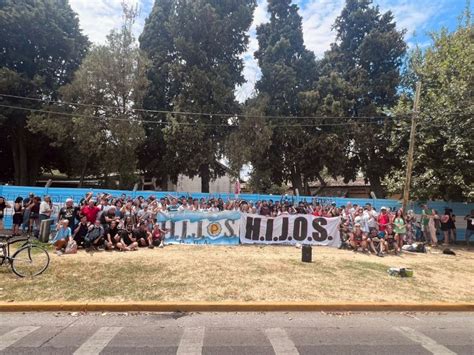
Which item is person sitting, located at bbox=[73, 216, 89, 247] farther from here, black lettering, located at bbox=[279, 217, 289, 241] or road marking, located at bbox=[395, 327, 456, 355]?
road marking, located at bbox=[395, 327, 456, 355]

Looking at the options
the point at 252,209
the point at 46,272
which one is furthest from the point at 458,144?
the point at 46,272

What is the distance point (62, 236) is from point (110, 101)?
13.4m

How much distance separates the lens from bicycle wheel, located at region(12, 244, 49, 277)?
826 cm

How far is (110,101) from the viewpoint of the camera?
74.1 ft

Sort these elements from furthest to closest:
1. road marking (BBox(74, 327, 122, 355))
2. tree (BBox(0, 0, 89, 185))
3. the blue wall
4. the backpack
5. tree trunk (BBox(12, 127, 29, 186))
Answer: tree trunk (BBox(12, 127, 29, 186)) → tree (BBox(0, 0, 89, 185)) → the blue wall → the backpack → road marking (BBox(74, 327, 122, 355))

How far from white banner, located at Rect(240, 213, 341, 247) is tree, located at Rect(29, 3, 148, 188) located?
11.3m

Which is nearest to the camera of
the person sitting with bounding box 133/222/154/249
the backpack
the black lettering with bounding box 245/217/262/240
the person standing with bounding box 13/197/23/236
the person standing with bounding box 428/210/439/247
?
the backpack

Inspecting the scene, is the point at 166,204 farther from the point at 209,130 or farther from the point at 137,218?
the point at 209,130

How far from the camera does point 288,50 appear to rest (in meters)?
28.9

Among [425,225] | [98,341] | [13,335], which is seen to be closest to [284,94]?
[425,225]

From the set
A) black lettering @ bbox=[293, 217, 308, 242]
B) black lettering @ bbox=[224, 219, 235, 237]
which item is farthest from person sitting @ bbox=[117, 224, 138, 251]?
black lettering @ bbox=[293, 217, 308, 242]

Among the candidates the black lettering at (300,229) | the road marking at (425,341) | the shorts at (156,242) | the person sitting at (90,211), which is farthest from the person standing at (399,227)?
the person sitting at (90,211)

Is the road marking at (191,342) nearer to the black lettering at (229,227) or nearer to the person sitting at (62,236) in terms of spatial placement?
the person sitting at (62,236)

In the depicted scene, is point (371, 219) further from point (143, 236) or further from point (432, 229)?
point (143, 236)
